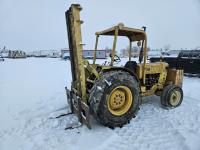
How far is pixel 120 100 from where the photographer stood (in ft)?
14.6

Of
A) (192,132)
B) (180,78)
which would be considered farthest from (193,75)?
(192,132)

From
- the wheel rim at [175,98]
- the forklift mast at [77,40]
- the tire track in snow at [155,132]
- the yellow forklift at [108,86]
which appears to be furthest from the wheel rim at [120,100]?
the wheel rim at [175,98]

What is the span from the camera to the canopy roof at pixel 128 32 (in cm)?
449

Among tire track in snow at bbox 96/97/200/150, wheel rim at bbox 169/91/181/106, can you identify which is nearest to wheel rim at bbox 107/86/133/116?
tire track in snow at bbox 96/97/200/150

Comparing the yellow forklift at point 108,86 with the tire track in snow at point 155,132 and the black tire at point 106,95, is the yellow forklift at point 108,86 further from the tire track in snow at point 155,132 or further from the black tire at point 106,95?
the tire track in snow at point 155,132

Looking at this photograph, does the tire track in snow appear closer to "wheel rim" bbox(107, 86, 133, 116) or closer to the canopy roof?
"wheel rim" bbox(107, 86, 133, 116)

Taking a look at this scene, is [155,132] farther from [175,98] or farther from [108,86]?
[175,98]

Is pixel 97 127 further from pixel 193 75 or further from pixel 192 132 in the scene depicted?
pixel 193 75

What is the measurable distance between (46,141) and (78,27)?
2302mm

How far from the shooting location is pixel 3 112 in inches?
221

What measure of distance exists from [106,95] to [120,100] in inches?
18.5

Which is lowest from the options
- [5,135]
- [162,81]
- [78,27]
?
[5,135]

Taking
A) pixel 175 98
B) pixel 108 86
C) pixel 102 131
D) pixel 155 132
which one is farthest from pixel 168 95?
pixel 102 131

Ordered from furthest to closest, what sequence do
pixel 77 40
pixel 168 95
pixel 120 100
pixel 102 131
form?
1. pixel 168 95
2. pixel 120 100
3. pixel 77 40
4. pixel 102 131
